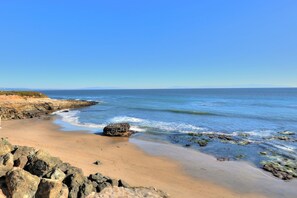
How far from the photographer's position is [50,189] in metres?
7.01

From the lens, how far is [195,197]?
9391mm

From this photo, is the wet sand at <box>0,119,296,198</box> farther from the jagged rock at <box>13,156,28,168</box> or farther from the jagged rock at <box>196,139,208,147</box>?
the jagged rock at <box>13,156,28,168</box>

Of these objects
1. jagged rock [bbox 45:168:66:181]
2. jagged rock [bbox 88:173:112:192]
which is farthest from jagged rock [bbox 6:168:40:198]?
jagged rock [bbox 88:173:112:192]

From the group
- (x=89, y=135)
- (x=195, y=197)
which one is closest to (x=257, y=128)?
(x=89, y=135)

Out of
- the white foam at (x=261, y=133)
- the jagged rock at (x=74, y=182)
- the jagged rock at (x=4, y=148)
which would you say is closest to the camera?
the jagged rock at (x=74, y=182)

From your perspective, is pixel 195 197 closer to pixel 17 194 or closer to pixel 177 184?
pixel 177 184

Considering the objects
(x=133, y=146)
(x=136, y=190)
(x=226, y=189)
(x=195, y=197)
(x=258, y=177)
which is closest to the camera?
(x=136, y=190)

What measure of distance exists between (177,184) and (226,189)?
2.18 m

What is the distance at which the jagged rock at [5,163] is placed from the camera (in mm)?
8210

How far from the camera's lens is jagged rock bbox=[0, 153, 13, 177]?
821cm

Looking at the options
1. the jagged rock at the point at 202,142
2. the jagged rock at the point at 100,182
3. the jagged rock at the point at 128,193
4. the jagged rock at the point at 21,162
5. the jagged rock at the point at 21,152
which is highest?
the jagged rock at the point at 21,152

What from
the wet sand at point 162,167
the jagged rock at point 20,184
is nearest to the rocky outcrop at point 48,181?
the jagged rock at point 20,184

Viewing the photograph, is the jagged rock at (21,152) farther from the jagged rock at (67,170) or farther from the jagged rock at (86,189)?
the jagged rock at (86,189)

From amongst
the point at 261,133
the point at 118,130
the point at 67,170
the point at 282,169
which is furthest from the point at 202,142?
the point at 67,170
